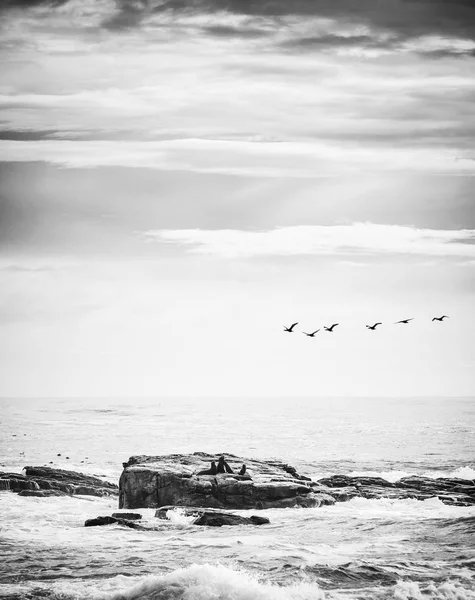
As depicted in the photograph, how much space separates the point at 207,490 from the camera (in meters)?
34.8

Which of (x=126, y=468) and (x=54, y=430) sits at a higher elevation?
(x=126, y=468)

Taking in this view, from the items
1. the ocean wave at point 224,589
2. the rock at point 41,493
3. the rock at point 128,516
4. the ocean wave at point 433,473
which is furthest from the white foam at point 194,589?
the ocean wave at point 433,473

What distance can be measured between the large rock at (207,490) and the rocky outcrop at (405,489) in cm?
227

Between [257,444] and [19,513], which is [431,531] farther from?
[257,444]

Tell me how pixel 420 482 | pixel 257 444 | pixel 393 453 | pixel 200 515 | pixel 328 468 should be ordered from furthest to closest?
pixel 257 444 < pixel 393 453 < pixel 328 468 < pixel 420 482 < pixel 200 515

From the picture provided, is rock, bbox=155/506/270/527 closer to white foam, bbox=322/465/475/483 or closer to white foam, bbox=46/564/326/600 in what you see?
white foam, bbox=46/564/326/600

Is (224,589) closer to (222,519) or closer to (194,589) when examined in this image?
(194,589)

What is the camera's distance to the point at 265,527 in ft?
98.6

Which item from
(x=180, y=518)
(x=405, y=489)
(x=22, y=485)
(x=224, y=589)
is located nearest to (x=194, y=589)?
(x=224, y=589)

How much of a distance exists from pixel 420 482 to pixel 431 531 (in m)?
12.9

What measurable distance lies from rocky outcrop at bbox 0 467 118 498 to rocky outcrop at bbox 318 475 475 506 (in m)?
13.0

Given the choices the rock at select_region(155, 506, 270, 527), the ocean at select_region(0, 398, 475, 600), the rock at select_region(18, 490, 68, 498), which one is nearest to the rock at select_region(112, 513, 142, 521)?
the ocean at select_region(0, 398, 475, 600)

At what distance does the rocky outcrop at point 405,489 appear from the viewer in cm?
3675

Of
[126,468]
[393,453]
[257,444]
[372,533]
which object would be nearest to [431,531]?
[372,533]
